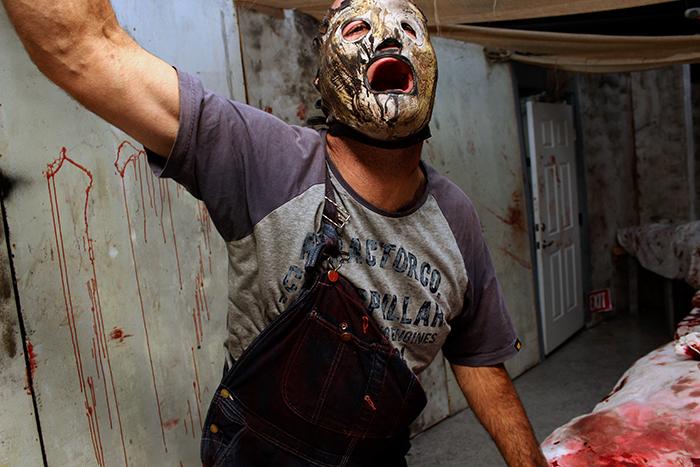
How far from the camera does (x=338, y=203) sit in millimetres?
1207

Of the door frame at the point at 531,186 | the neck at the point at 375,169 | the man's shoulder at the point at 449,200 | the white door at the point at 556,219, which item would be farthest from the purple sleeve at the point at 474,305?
the white door at the point at 556,219

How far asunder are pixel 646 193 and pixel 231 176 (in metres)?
6.44

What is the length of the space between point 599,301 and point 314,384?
18.2 ft

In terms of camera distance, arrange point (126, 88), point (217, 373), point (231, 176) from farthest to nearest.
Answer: point (217, 373) < point (231, 176) < point (126, 88)

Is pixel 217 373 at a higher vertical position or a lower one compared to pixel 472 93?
lower

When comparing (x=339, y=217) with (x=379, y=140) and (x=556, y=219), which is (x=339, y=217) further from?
(x=556, y=219)

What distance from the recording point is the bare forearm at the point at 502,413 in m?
1.44

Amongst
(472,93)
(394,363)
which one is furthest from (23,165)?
(472,93)

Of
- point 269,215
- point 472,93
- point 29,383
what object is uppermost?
point 472,93

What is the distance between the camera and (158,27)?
2.36 m

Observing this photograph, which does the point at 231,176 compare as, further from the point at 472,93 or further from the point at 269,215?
the point at 472,93

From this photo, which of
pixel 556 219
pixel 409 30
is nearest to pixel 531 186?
pixel 556 219

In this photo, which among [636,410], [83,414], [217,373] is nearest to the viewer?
[636,410]

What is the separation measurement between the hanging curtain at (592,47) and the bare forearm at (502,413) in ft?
7.42
